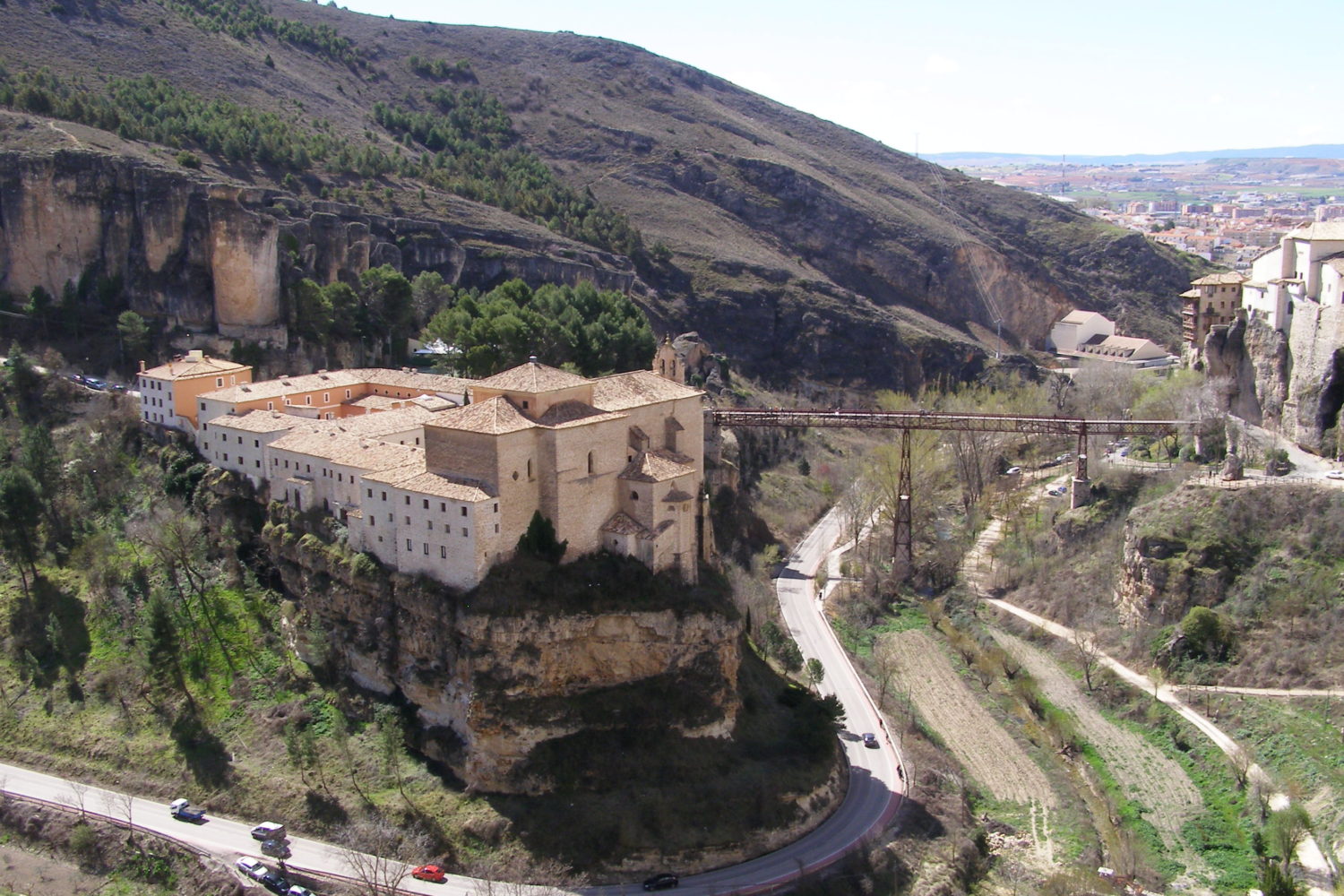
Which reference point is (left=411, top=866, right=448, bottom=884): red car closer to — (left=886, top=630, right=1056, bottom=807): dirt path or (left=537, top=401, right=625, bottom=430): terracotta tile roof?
(left=537, top=401, right=625, bottom=430): terracotta tile roof

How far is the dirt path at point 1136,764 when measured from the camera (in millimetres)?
39719

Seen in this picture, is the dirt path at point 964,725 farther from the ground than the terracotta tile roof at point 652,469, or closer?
closer

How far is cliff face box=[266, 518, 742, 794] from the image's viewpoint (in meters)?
38.0

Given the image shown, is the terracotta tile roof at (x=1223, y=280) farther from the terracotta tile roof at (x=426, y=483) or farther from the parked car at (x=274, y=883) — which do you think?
the parked car at (x=274, y=883)

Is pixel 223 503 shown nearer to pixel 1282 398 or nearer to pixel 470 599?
pixel 470 599

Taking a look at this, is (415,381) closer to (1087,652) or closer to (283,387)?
(283,387)

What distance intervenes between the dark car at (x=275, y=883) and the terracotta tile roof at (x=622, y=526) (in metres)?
13.7

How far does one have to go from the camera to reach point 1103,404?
72938mm

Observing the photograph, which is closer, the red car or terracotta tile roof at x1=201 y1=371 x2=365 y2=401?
the red car

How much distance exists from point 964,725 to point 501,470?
776 inches

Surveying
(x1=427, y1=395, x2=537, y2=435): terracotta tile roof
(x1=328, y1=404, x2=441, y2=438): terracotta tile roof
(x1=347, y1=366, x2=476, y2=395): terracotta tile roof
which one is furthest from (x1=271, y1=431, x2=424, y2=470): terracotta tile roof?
(x1=347, y1=366, x2=476, y2=395): terracotta tile roof

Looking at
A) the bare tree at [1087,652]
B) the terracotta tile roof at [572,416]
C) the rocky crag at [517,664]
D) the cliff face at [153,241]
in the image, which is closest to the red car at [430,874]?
the rocky crag at [517,664]

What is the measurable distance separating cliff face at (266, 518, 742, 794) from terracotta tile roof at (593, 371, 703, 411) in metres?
7.14

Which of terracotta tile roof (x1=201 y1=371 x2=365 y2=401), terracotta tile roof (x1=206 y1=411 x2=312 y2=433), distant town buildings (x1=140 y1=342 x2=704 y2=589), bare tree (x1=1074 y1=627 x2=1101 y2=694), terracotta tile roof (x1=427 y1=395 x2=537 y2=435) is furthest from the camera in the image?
terracotta tile roof (x1=201 y1=371 x2=365 y2=401)
